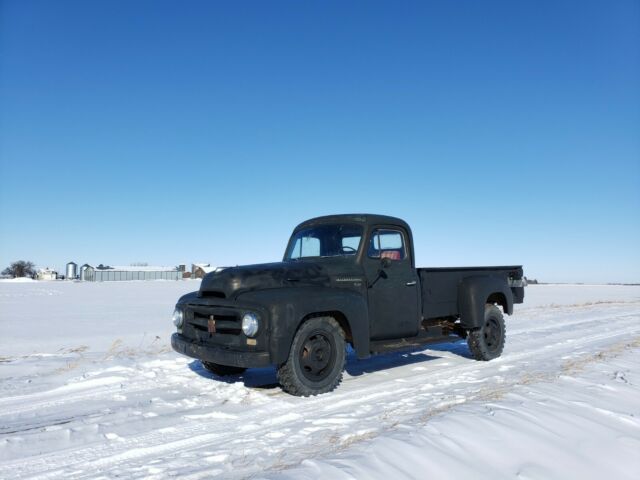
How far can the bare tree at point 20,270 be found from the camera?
105375 mm

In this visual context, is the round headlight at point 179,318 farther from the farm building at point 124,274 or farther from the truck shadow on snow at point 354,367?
the farm building at point 124,274

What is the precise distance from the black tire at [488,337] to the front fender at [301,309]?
2.65 metres

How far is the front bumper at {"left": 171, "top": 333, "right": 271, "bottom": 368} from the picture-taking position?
482 centimetres

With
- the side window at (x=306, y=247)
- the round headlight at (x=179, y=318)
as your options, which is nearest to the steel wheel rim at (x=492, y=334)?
the side window at (x=306, y=247)

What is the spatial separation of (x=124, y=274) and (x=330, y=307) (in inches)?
3391

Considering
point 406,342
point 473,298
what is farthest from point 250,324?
point 473,298

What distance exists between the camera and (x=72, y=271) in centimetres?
9012

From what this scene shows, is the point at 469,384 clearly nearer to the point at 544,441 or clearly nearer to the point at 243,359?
the point at 544,441

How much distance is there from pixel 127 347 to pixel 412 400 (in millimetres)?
6083

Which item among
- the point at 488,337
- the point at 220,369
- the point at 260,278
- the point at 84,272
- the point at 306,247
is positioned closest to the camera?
the point at 260,278

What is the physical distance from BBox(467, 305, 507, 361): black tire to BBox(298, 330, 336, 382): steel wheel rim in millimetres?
3180

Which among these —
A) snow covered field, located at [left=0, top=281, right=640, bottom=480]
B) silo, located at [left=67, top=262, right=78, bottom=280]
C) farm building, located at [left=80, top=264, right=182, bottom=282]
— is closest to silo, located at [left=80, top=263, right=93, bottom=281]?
farm building, located at [left=80, top=264, right=182, bottom=282]

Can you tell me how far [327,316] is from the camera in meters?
5.53

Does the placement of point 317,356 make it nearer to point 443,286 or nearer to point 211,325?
point 211,325
